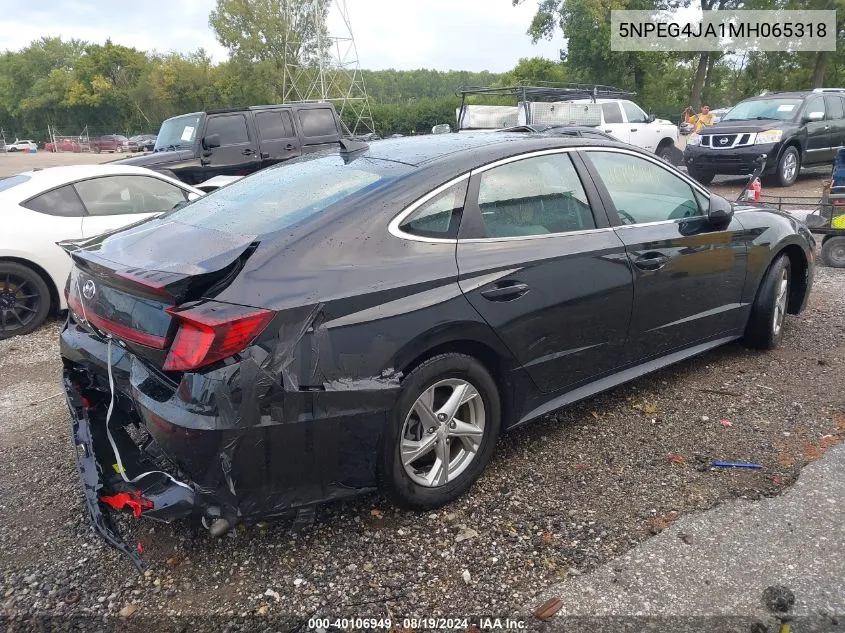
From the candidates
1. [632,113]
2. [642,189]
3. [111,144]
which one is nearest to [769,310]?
[642,189]

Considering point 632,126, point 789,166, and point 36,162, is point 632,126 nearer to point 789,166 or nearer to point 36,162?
point 789,166

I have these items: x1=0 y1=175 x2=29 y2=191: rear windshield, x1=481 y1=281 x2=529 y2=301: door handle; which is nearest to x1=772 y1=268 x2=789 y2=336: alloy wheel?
x1=481 y1=281 x2=529 y2=301: door handle

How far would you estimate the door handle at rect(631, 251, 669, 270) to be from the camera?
3678 mm

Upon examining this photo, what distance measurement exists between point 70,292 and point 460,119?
1295 centimetres

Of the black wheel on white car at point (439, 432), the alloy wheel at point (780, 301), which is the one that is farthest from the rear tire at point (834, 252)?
the black wheel on white car at point (439, 432)

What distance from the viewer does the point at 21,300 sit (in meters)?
5.93

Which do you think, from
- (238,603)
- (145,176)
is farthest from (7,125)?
(238,603)

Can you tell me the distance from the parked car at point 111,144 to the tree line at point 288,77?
6.65 metres

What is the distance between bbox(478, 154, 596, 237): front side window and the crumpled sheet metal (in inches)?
40.4

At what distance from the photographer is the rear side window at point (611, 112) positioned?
1582 centimetres

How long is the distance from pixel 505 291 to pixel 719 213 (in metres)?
1.84

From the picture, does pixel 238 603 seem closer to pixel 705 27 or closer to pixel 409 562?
pixel 409 562

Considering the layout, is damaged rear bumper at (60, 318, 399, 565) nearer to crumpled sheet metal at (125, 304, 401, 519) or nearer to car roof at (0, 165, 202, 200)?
crumpled sheet metal at (125, 304, 401, 519)

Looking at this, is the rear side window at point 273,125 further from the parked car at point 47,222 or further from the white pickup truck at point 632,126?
the white pickup truck at point 632,126
